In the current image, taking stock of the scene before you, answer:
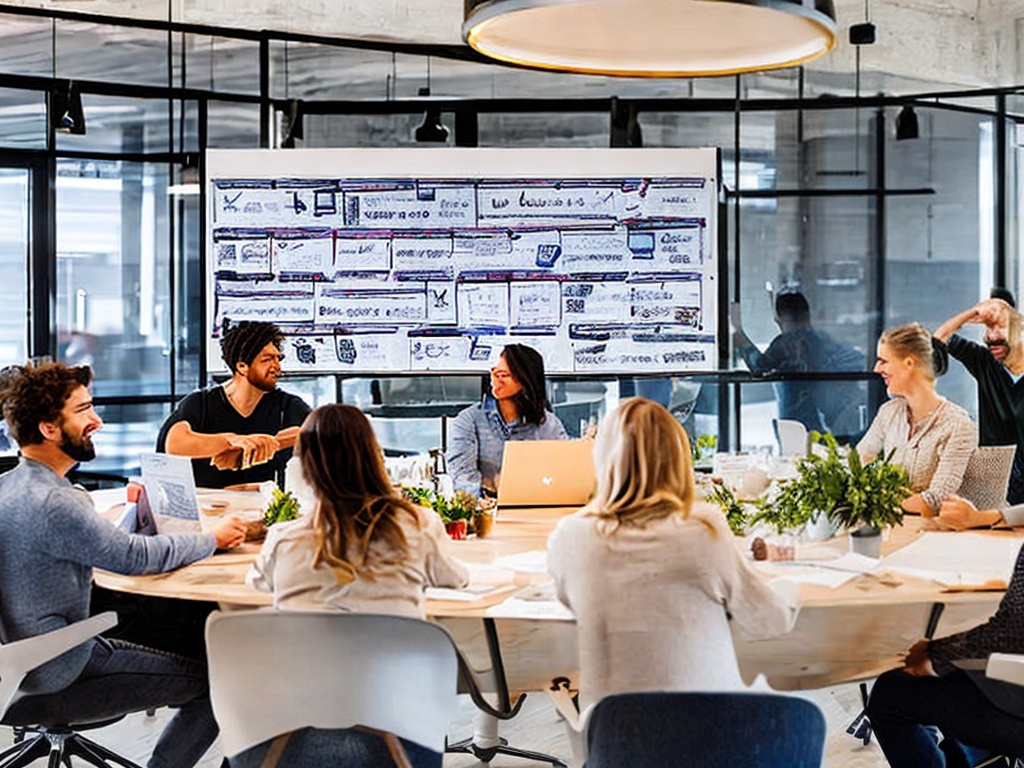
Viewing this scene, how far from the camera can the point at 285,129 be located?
806 centimetres

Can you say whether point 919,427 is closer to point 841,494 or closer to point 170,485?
point 841,494

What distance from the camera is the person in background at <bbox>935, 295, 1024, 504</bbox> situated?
5734mm

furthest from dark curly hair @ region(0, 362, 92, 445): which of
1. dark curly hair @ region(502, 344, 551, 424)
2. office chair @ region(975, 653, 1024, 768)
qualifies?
office chair @ region(975, 653, 1024, 768)

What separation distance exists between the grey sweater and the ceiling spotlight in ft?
22.0

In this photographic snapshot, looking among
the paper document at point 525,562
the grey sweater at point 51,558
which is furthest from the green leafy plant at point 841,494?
the grey sweater at point 51,558

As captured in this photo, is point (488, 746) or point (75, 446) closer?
point (75, 446)

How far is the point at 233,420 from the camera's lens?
5.33 metres

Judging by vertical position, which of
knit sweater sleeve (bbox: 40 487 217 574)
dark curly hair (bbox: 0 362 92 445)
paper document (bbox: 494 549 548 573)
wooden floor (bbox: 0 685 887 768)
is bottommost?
wooden floor (bbox: 0 685 887 768)

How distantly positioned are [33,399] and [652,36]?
188 cm

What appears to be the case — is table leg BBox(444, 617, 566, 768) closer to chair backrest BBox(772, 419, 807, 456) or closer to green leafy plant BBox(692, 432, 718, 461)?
green leafy plant BBox(692, 432, 718, 461)

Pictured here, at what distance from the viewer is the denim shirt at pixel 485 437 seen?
17.5 ft

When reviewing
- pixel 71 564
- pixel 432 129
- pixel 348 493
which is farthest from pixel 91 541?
pixel 432 129

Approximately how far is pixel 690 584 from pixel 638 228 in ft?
16.4

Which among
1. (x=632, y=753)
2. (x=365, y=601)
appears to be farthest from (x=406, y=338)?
(x=632, y=753)
